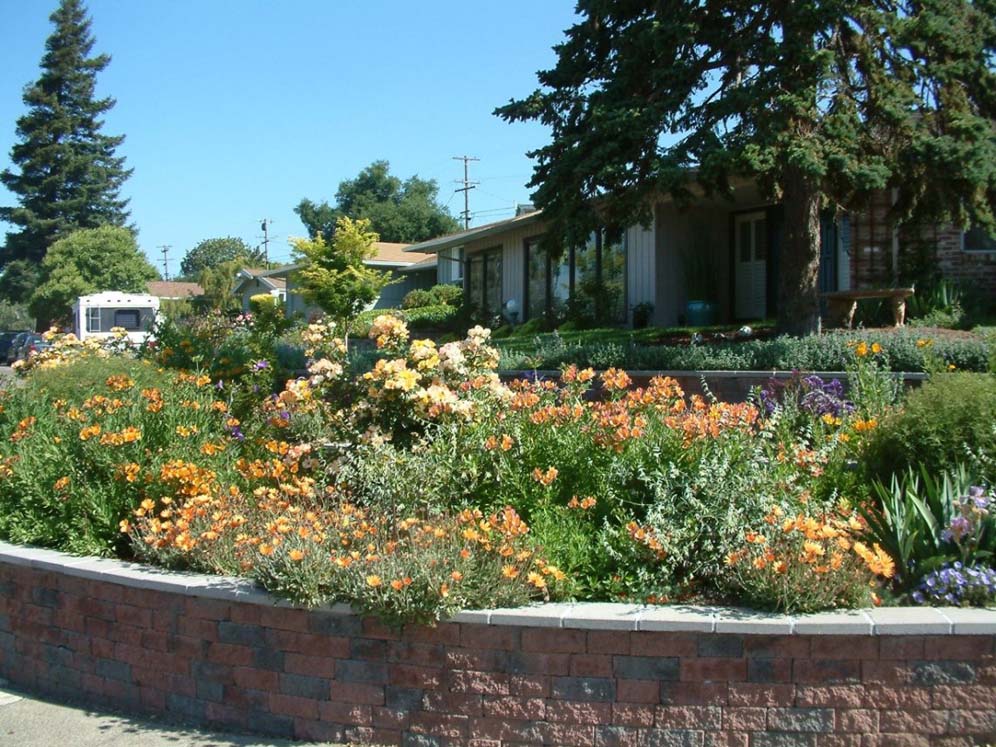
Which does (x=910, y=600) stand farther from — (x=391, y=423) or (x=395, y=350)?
(x=395, y=350)

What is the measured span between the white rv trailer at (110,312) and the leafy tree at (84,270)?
16548 mm

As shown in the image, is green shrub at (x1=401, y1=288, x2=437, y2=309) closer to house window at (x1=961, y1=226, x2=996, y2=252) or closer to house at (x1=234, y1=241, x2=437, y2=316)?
house at (x1=234, y1=241, x2=437, y2=316)

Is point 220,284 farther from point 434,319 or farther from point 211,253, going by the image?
point 211,253

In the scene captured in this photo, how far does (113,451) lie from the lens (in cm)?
553

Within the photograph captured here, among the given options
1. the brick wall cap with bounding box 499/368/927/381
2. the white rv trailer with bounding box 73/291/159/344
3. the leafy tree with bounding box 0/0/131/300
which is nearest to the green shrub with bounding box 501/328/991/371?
the brick wall cap with bounding box 499/368/927/381

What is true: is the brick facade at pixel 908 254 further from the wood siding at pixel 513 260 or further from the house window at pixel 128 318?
the house window at pixel 128 318

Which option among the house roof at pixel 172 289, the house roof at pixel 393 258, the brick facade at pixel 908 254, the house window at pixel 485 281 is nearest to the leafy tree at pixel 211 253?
the house roof at pixel 172 289

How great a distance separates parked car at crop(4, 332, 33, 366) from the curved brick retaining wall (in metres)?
32.4

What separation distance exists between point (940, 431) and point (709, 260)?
1501 centimetres

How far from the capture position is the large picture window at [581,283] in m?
20.7

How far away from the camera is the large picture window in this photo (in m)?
20.7

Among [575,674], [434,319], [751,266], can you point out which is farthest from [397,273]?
[575,674]

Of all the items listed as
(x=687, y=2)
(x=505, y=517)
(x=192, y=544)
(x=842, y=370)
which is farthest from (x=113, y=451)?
(x=687, y=2)

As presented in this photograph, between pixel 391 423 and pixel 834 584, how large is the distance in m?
2.60
